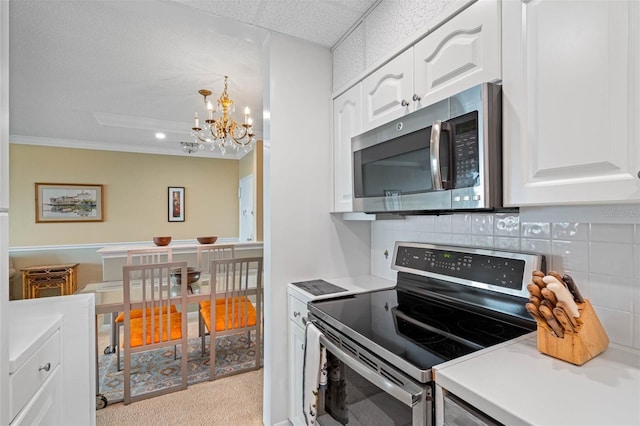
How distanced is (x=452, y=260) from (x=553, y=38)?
0.91 m

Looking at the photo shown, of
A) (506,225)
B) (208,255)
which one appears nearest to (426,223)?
(506,225)

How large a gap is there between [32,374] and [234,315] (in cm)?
151

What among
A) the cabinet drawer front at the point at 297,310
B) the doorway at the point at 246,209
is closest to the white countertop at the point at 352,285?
the cabinet drawer front at the point at 297,310

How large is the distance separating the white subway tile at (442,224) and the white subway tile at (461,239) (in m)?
0.04

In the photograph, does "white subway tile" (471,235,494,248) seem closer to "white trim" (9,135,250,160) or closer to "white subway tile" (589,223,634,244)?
"white subway tile" (589,223,634,244)

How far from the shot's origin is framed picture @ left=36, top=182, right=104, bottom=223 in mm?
4285

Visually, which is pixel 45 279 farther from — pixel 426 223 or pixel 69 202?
pixel 426 223

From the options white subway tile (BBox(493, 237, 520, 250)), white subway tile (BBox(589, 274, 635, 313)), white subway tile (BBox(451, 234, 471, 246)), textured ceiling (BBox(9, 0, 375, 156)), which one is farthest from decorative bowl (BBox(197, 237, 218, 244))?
white subway tile (BBox(589, 274, 635, 313))

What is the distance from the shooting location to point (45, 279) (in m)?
4.03

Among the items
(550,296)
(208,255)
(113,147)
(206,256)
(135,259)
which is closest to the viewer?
(550,296)

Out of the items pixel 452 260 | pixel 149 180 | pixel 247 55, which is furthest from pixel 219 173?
pixel 452 260

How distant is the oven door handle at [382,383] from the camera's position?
2.73ft

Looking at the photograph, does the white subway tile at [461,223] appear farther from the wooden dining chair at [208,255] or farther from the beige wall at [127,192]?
the beige wall at [127,192]

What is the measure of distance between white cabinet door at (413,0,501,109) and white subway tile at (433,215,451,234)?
59 centimetres
